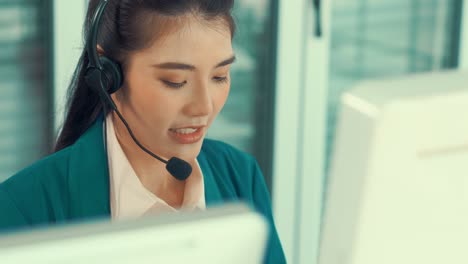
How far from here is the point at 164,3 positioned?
57.8 inches

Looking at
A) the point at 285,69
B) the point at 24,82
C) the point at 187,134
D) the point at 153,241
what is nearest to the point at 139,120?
the point at 187,134

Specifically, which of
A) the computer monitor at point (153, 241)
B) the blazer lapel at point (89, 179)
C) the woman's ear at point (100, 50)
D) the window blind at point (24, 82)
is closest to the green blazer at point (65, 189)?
the blazer lapel at point (89, 179)

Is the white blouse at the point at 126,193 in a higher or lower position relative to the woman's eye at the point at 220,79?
lower

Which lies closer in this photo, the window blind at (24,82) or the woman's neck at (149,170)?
the woman's neck at (149,170)

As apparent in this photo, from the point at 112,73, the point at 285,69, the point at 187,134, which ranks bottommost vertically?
the point at 285,69

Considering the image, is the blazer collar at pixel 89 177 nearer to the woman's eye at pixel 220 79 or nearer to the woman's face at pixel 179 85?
the woman's face at pixel 179 85

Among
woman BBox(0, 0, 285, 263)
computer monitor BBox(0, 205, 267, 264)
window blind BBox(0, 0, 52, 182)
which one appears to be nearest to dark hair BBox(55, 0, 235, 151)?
woman BBox(0, 0, 285, 263)

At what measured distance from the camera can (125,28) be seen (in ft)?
4.89

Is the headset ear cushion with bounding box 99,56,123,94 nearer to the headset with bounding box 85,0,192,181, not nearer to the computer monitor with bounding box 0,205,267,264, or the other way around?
the headset with bounding box 85,0,192,181

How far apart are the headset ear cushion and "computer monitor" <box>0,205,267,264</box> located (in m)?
0.79

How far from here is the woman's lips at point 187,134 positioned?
1488 millimetres

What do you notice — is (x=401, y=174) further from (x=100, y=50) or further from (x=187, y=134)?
(x=100, y=50)

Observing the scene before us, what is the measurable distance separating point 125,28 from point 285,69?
1.60 m

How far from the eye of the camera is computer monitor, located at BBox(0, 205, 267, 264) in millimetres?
625
